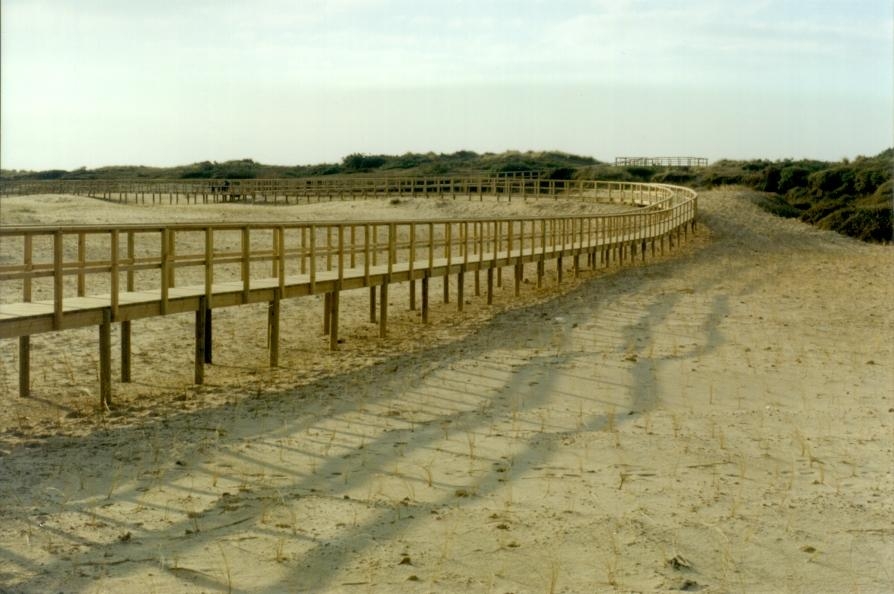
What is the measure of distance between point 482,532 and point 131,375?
277 inches

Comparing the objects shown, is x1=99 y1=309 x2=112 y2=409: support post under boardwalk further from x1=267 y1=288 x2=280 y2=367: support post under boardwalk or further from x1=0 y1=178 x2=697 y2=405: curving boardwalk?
x1=267 y1=288 x2=280 y2=367: support post under boardwalk

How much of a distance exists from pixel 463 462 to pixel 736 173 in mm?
62858

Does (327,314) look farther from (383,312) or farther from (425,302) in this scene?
(425,302)

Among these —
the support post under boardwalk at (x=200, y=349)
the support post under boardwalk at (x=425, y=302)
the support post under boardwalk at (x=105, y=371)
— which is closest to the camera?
the support post under boardwalk at (x=105, y=371)

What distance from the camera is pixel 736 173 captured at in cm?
6900

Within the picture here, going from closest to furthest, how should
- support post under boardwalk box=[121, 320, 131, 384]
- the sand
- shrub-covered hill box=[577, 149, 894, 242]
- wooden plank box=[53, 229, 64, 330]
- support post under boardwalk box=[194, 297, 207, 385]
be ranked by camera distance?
1. the sand
2. wooden plank box=[53, 229, 64, 330]
3. support post under boardwalk box=[121, 320, 131, 384]
4. support post under boardwalk box=[194, 297, 207, 385]
5. shrub-covered hill box=[577, 149, 894, 242]

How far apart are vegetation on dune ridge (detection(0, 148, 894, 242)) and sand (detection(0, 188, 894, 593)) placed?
3333cm

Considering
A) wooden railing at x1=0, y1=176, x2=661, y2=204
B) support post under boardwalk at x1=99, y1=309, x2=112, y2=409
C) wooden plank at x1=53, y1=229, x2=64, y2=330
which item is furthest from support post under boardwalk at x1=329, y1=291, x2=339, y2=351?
wooden railing at x1=0, y1=176, x2=661, y2=204

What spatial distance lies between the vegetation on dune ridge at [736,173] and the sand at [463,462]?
33.3m

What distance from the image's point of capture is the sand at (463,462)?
694 cm

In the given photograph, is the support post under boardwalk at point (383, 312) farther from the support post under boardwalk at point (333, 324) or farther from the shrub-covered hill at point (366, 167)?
the shrub-covered hill at point (366, 167)

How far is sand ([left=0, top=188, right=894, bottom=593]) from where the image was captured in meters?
6.94

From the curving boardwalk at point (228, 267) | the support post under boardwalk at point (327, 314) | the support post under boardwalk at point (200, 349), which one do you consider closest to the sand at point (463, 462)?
the support post under boardwalk at point (327, 314)

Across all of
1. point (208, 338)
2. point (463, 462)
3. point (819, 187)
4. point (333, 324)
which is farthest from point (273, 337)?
point (819, 187)
